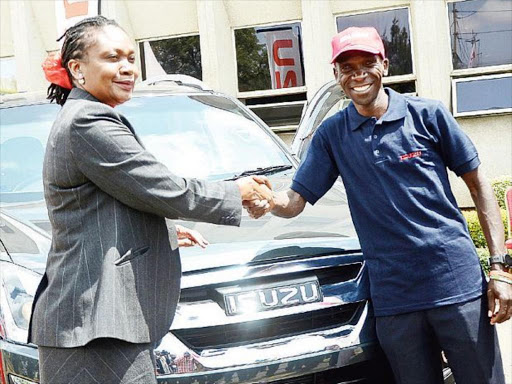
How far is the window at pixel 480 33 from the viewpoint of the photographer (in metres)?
10.9

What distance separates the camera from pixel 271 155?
14.2ft

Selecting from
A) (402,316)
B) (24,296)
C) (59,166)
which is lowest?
(402,316)

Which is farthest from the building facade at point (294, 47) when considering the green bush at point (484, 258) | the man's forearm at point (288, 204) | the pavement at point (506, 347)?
the man's forearm at point (288, 204)

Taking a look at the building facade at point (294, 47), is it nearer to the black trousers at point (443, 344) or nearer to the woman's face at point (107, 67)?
the black trousers at point (443, 344)

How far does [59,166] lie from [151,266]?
40 cm

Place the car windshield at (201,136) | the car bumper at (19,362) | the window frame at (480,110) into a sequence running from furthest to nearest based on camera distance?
the window frame at (480,110)
the car windshield at (201,136)
the car bumper at (19,362)

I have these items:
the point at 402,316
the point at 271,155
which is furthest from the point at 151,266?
the point at 271,155

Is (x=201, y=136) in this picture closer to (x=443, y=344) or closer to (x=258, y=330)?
(x=258, y=330)

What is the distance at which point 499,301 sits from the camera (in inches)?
105

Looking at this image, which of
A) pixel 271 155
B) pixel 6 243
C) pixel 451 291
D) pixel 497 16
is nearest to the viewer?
pixel 451 291

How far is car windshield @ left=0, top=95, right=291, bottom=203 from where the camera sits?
12.7 ft

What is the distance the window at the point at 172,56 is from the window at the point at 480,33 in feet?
14.4

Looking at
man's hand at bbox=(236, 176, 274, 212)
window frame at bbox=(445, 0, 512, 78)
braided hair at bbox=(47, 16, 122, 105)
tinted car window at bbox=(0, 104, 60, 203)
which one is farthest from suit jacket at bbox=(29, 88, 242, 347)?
window frame at bbox=(445, 0, 512, 78)

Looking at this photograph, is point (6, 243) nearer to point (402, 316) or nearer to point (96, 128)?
point (96, 128)
